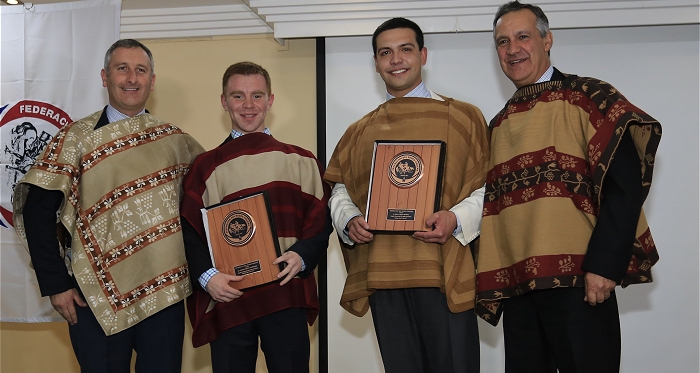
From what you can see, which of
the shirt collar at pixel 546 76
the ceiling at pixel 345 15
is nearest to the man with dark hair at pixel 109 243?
the ceiling at pixel 345 15

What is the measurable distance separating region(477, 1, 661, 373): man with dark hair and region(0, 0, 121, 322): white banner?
103 inches

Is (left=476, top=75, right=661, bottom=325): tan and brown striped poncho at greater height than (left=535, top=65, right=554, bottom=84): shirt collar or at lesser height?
lesser

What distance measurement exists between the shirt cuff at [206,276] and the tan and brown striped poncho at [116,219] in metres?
0.17

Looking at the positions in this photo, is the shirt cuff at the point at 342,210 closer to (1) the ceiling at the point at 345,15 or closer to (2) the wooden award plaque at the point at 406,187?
(2) the wooden award plaque at the point at 406,187

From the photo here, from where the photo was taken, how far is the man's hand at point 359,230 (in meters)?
2.51

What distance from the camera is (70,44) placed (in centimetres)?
404

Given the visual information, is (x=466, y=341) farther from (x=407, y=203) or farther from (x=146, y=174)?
(x=146, y=174)

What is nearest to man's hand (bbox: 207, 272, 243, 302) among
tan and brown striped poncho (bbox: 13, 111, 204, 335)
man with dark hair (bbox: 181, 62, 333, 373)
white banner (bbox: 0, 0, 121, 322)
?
man with dark hair (bbox: 181, 62, 333, 373)

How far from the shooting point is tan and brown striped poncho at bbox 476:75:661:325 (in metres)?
2.27

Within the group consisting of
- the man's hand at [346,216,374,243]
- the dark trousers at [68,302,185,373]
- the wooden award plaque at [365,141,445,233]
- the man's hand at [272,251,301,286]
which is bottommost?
the dark trousers at [68,302,185,373]

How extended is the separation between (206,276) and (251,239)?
256mm

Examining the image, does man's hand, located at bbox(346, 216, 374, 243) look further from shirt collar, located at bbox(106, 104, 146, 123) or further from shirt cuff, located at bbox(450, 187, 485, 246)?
shirt collar, located at bbox(106, 104, 146, 123)

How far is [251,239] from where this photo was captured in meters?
2.62

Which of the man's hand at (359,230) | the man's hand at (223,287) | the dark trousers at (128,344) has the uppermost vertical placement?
the man's hand at (359,230)
